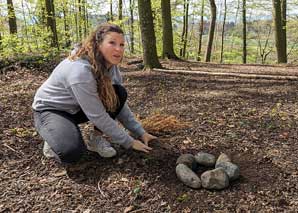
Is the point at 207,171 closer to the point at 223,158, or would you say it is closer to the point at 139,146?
the point at 223,158

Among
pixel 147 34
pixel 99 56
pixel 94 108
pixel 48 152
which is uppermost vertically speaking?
pixel 147 34

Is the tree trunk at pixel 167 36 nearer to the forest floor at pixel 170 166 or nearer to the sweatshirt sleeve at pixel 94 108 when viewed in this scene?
the forest floor at pixel 170 166

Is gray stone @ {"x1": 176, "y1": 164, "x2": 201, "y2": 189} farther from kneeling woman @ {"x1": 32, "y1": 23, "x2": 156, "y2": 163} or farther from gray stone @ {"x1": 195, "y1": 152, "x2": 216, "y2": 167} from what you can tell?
kneeling woman @ {"x1": 32, "y1": 23, "x2": 156, "y2": 163}

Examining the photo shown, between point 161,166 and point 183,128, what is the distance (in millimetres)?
972

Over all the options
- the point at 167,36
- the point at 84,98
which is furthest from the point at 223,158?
the point at 167,36

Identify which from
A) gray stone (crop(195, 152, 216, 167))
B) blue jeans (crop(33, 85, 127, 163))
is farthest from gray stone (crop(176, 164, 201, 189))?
blue jeans (crop(33, 85, 127, 163))

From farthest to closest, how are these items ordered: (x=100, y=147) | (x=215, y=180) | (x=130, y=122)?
(x=130, y=122) < (x=100, y=147) < (x=215, y=180)

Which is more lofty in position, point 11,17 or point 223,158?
point 11,17

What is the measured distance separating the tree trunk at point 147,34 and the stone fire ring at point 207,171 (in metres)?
4.18

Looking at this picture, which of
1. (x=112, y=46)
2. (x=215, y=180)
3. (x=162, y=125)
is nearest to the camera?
(x=215, y=180)

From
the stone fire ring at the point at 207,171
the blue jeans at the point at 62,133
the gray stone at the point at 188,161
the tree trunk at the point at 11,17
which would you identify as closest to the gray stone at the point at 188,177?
the stone fire ring at the point at 207,171

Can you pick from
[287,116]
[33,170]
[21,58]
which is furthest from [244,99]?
[21,58]

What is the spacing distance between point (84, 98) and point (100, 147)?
54cm

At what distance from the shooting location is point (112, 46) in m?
2.76
